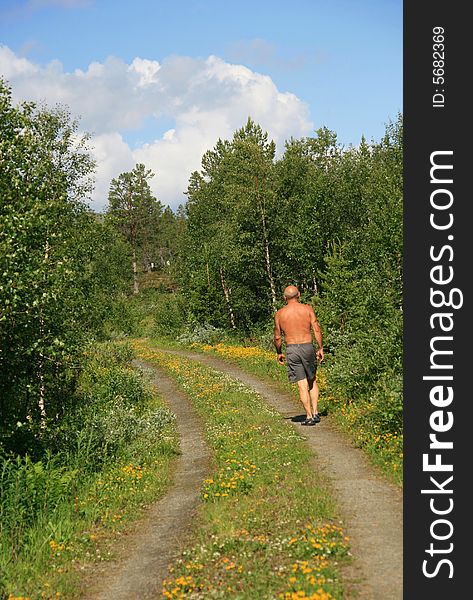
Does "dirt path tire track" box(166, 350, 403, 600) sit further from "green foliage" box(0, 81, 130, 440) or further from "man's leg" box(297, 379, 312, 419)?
"green foliage" box(0, 81, 130, 440)

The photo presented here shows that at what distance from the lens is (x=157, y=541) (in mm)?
8328

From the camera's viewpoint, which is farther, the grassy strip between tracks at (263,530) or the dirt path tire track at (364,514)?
the grassy strip between tracks at (263,530)

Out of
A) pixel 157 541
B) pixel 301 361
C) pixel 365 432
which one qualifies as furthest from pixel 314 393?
pixel 157 541

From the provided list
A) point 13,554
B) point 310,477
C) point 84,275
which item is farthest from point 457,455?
point 84,275

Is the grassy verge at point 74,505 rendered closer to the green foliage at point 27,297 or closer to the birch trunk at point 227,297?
the green foliage at point 27,297

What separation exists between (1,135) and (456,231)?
35.3 ft

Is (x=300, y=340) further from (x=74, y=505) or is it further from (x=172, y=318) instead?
(x=172, y=318)

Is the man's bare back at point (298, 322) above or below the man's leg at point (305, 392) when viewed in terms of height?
above

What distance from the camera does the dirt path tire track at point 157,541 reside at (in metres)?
6.97

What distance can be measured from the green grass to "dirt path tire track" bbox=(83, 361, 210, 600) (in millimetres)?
259

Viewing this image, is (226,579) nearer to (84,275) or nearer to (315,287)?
(84,275)

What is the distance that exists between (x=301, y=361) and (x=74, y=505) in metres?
5.32

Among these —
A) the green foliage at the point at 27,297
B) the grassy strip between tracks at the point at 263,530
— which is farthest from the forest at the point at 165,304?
the grassy strip between tracks at the point at 263,530

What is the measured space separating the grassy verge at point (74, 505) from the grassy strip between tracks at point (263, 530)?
131 centimetres
